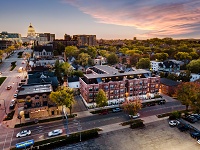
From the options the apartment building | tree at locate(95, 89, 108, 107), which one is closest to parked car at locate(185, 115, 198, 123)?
the apartment building

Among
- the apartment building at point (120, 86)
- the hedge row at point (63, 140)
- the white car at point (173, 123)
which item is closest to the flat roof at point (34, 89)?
the apartment building at point (120, 86)

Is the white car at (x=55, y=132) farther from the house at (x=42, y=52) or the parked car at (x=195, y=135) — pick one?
the house at (x=42, y=52)

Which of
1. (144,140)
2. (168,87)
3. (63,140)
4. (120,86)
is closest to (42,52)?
(120,86)

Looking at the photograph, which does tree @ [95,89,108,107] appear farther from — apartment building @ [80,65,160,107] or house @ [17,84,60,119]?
house @ [17,84,60,119]

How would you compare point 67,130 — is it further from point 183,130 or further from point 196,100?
point 196,100

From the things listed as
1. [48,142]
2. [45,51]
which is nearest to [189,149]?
[48,142]

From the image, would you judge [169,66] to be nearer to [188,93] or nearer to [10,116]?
[188,93]
